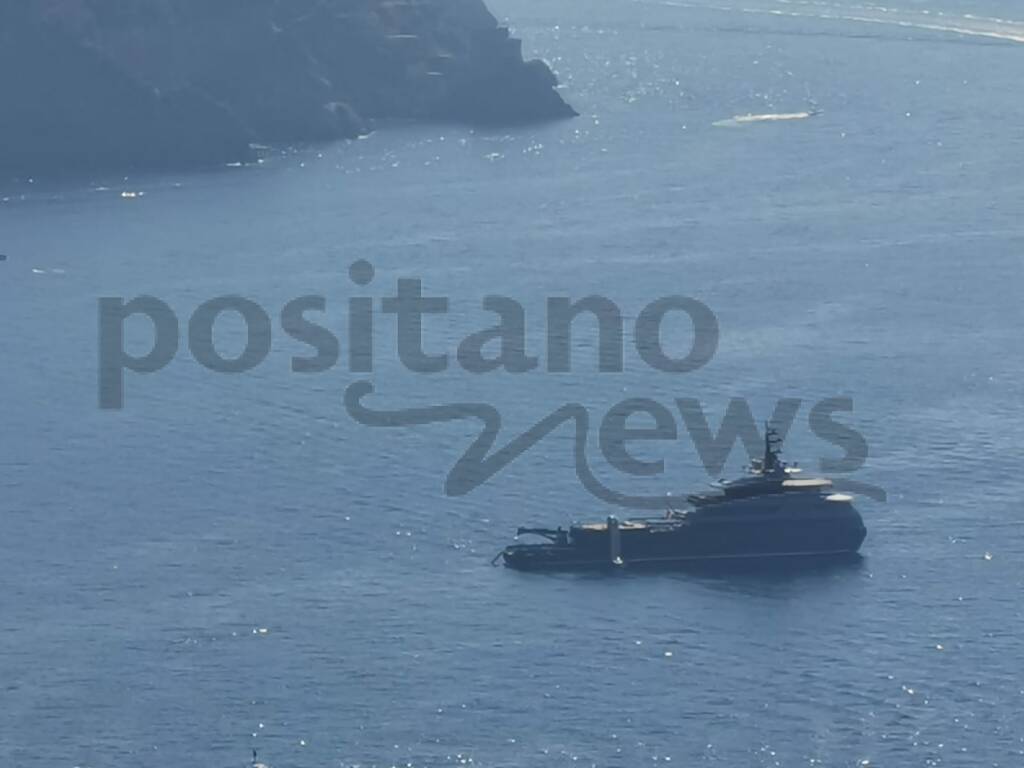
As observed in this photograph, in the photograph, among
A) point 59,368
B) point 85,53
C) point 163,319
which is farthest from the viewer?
point 85,53

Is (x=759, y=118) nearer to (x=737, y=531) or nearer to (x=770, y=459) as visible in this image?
(x=770, y=459)

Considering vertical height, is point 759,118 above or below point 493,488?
above

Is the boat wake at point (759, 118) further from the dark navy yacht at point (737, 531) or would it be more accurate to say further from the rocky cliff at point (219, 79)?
the dark navy yacht at point (737, 531)

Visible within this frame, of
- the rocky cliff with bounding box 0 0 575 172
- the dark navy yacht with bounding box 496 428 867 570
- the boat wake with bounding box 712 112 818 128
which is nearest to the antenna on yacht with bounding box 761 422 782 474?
the dark navy yacht with bounding box 496 428 867 570

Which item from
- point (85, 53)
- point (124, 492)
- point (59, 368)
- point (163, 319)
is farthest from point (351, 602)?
point (85, 53)

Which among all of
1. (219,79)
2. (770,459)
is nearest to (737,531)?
(770,459)

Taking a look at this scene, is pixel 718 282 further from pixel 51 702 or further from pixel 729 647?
pixel 51 702
